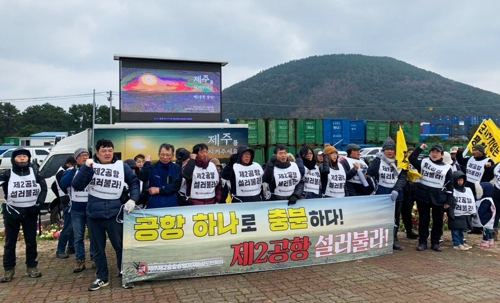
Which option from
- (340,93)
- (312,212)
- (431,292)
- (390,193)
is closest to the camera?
(431,292)

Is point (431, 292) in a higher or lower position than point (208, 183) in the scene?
lower

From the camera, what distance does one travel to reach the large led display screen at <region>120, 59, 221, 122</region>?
455 inches

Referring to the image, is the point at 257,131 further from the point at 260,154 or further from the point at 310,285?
the point at 310,285

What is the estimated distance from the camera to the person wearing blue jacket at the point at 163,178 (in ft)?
17.9

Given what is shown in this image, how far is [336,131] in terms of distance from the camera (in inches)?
677

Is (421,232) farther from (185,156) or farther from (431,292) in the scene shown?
(185,156)

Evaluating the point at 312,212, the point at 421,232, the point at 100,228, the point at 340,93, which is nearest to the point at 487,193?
the point at 421,232

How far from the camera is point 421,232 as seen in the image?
7.14m

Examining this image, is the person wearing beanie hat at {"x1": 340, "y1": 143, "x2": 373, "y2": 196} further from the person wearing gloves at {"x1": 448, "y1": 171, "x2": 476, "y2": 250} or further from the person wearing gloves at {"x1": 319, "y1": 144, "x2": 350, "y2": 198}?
the person wearing gloves at {"x1": 448, "y1": 171, "x2": 476, "y2": 250}

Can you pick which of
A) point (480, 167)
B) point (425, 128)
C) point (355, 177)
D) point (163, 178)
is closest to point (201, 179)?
point (163, 178)

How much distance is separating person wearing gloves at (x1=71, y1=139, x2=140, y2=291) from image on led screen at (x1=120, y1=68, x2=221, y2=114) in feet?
22.0

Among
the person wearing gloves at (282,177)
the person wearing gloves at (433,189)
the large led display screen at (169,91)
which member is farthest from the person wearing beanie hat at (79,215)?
the large led display screen at (169,91)

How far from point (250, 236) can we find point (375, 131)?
49.0ft

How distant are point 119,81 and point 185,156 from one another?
6328 mm
